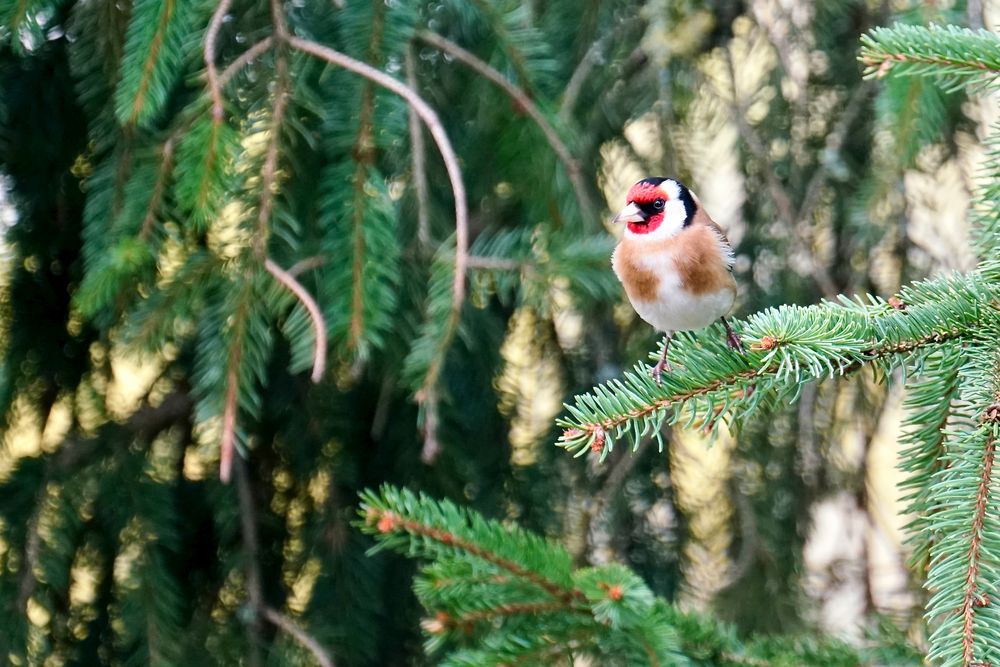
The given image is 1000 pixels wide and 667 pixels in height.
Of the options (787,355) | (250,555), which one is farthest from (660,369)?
(250,555)

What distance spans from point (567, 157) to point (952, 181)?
122cm

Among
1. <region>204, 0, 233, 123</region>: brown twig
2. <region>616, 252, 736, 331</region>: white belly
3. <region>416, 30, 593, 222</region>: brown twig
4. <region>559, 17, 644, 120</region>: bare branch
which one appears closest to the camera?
<region>204, 0, 233, 123</region>: brown twig

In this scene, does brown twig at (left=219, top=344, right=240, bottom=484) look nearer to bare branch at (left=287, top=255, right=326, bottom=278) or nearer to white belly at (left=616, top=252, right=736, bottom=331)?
bare branch at (left=287, top=255, right=326, bottom=278)

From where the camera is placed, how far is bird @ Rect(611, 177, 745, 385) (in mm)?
1888

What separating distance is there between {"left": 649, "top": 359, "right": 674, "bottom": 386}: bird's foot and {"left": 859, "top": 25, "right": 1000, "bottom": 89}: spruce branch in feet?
1.46

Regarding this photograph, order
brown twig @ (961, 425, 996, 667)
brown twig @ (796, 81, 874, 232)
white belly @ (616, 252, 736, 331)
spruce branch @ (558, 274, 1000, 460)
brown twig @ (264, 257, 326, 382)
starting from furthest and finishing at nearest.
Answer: brown twig @ (796, 81, 874, 232), white belly @ (616, 252, 736, 331), brown twig @ (264, 257, 326, 382), spruce branch @ (558, 274, 1000, 460), brown twig @ (961, 425, 996, 667)

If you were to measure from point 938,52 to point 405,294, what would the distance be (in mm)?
970

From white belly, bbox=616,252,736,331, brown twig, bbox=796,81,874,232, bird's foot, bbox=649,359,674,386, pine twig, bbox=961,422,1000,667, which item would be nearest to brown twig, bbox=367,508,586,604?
bird's foot, bbox=649,359,674,386

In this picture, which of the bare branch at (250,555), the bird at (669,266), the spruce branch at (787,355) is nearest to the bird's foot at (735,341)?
the spruce branch at (787,355)

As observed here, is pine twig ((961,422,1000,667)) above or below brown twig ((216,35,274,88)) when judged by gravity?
below

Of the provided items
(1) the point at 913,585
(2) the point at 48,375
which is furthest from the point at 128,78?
(1) the point at 913,585

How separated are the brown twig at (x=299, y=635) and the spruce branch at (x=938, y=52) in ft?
3.90

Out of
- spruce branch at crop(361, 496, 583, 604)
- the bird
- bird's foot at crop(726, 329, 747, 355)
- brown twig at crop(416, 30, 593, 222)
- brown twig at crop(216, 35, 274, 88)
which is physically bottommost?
spruce branch at crop(361, 496, 583, 604)

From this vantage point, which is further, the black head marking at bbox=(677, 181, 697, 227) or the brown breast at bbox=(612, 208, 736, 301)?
the black head marking at bbox=(677, 181, 697, 227)
